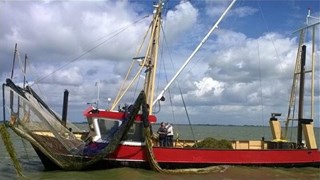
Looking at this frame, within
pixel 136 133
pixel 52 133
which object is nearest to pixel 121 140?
pixel 136 133

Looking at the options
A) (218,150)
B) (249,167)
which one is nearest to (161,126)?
(218,150)

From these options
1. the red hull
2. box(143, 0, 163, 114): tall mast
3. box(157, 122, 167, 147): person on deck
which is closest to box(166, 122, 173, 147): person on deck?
box(157, 122, 167, 147): person on deck

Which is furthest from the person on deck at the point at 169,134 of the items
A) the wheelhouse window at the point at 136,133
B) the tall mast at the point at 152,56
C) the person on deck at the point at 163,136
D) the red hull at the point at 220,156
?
the wheelhouse window at the point at 136,133

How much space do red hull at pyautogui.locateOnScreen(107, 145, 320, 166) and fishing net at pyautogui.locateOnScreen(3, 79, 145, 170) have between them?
33.9 inches

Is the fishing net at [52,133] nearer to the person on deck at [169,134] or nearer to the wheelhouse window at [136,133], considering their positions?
the wheelhouse window at [136,133]

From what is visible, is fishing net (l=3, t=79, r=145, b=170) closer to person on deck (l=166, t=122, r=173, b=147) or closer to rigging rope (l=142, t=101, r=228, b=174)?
rigging rope (l=142, t=101, r=228, b=174)

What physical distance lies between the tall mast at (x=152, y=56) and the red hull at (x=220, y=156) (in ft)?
6.67

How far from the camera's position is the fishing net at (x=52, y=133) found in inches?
723

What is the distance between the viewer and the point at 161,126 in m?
21.5

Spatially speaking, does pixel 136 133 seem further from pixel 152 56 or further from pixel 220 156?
pixel 220 156

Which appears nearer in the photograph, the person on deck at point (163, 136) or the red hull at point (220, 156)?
the red hull at point (220, 156)

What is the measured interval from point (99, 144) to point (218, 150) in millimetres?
5576

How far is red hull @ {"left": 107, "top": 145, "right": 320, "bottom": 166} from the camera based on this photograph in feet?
67.7

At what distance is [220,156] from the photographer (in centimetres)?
2169
